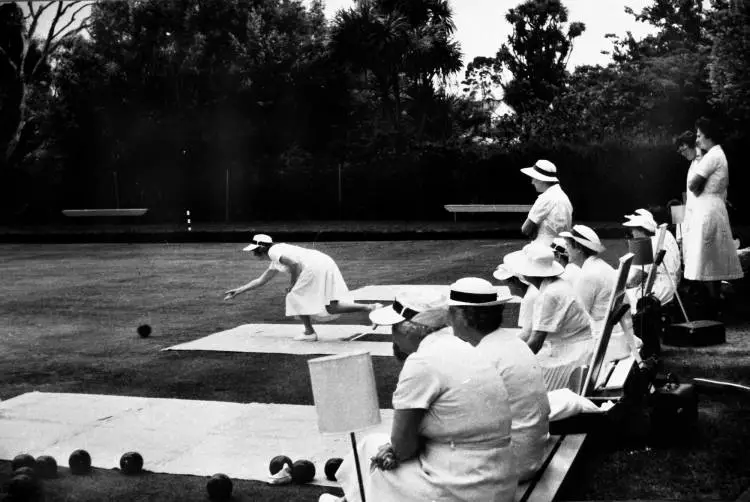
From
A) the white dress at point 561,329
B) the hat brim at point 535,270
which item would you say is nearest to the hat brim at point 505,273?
the hat brim at point 535,270

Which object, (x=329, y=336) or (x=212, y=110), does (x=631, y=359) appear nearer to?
(x=329, y=336)

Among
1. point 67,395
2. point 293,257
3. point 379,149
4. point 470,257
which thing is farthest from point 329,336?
point 379,149

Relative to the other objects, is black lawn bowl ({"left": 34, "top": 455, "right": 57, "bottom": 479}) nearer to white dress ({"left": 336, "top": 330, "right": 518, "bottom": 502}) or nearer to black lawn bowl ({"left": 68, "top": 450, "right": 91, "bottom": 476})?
black lawn bowl ({"left": 68, "top": 450, "right": 91, "bottom": 476})

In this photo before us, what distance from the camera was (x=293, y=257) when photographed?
38.4 ft

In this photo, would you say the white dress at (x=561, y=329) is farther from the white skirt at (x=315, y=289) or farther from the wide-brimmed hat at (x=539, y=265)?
the white skirt at (x=315, y=289)

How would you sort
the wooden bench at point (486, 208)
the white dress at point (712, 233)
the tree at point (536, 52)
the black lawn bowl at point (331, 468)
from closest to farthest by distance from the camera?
the black lawn bowl at point (331, 468)
the white dress at point (712, 233)
the tree at point (536, 52)
the wooden bench at point (486, 208)

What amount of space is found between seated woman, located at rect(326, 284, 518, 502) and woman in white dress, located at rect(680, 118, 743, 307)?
715 cm

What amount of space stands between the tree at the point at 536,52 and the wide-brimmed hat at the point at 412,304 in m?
12.3

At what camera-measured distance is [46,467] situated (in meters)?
6.32

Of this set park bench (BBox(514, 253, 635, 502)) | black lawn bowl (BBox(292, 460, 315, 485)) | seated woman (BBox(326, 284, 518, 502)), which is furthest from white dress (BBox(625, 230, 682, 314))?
seated woman (BBox(326, 284, 518, 502))

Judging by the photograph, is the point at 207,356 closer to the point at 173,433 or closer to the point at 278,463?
the point at 173,433

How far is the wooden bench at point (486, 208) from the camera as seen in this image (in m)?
28.8

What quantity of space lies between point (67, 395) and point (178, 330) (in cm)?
373

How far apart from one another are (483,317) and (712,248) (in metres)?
6.90
